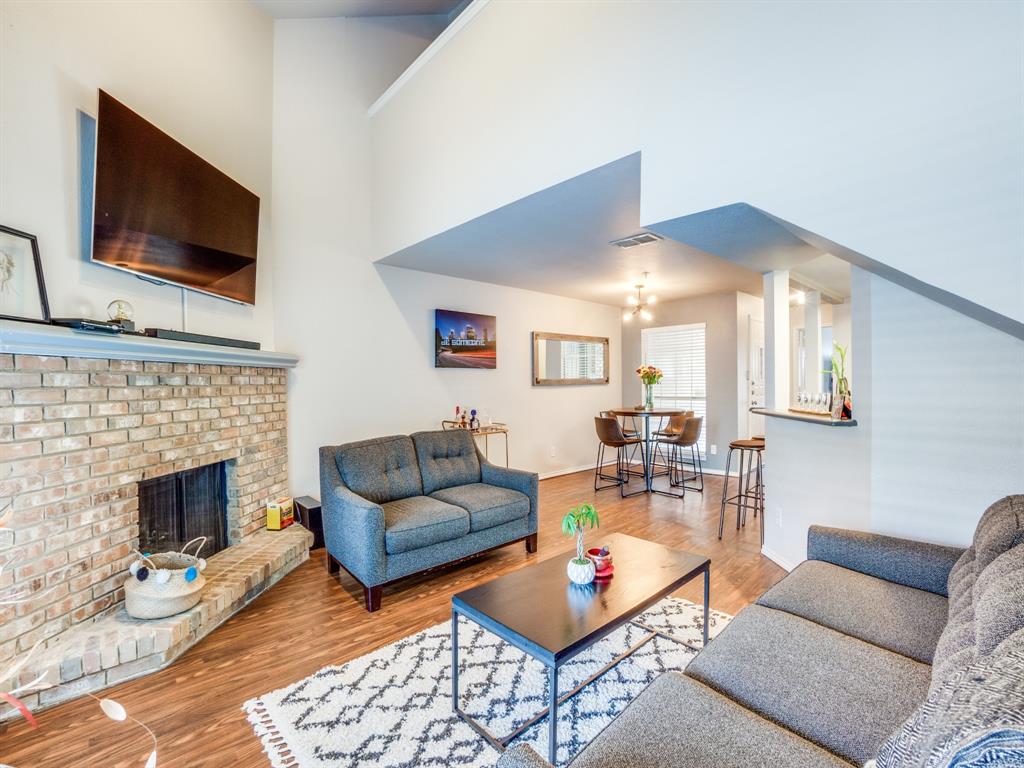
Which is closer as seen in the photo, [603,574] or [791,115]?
[791,115]

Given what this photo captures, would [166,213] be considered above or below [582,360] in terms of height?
above

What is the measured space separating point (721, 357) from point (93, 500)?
627 cm

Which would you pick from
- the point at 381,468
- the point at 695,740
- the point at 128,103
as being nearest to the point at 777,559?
the point at 695,740

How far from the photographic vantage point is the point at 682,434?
17.4 ft

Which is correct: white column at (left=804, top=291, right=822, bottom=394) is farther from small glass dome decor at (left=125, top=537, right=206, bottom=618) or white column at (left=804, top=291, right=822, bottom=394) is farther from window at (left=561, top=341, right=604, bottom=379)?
small glass dome decor at (left=125, top=537, right=206, bottom=618)

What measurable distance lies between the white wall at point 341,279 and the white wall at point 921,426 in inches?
Answer: 138

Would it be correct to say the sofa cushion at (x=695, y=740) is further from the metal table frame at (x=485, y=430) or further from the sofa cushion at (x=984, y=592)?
the metal table frame at (x=485, y=430)

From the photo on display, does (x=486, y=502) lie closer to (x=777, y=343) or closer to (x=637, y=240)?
(x=637, y=240)

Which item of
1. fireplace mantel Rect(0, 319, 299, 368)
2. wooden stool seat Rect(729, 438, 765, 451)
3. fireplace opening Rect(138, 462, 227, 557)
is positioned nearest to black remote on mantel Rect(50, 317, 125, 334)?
fireplace mantel Rect(0, 319, 299, 368)

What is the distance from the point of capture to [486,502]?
10.7 ft

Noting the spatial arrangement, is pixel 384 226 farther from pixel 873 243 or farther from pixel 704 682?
pixel 704 682

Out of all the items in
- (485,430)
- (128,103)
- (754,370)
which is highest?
(128,103)

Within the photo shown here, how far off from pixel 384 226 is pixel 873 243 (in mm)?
3597

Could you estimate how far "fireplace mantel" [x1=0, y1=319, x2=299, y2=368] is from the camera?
5.90 feet
